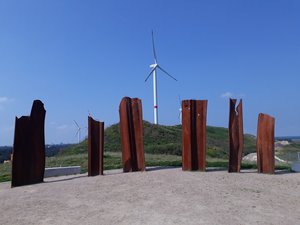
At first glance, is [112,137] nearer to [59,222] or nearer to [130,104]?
[130,104]

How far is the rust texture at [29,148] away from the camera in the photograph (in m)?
15.9

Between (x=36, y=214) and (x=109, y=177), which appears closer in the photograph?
(x=36, y=214)

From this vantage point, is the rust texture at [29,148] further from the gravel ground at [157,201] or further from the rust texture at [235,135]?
the rust texture at [235,135]

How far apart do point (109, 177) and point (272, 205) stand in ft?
23.3

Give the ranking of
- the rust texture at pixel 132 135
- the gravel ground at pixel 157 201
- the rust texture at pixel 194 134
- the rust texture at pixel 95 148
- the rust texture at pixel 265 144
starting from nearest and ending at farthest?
the gravel ground at pixel 157 201, the rust texture at pixel 95 148, the rust texture at pixel 265 144, the rust texture at pixel 194 134, the rust texture at pixel 132 135

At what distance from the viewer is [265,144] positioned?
58.9ft

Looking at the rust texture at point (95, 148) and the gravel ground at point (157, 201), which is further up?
the rust texture at point (95, 148)

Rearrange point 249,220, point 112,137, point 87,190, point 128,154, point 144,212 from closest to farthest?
1. point 249,220
2. point 144,212
3. point 87,190
4. point 128,154
5. point 112,137

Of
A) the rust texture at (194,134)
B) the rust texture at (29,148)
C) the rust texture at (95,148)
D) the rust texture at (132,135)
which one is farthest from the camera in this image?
the rust texture at (132,135)

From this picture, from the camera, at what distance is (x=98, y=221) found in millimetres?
9766

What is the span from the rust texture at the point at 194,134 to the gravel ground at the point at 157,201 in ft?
6.29

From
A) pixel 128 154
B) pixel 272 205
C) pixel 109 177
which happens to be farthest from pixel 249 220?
pixel 128 154

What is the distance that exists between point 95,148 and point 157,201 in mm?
6967

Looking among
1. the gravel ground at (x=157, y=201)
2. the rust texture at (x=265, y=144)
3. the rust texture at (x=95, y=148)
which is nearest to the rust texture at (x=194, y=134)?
the gravel ground at (x=157, y=201)
